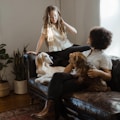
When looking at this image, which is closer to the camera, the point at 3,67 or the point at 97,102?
the point at 97,102

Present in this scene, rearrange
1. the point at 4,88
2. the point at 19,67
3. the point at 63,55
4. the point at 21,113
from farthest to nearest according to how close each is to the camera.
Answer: the point at 19,67
the point at 4,88
the point at 63,55
the point at 21,113

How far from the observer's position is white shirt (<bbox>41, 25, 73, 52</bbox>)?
11.5ft

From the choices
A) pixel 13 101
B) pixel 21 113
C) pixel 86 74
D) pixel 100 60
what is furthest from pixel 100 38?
pixel 13 101

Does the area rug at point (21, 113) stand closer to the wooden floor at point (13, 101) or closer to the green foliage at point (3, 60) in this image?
the wooden floor at point (13, 101)

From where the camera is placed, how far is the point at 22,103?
3.59m

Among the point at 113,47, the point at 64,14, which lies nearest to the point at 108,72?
the point at 113,47

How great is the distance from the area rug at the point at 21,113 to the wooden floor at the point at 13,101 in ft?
0.47

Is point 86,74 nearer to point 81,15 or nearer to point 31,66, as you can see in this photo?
point 31,66

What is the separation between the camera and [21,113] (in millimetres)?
3170

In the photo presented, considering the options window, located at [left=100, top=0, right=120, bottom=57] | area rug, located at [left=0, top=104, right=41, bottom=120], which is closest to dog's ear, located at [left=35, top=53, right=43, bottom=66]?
area rug, located at [left=0, top=104, right=41, bottom=120]

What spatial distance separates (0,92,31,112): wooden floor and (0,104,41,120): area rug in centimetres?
14

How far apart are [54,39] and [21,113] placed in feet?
3.66

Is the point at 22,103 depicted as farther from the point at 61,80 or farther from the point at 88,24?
the point at 88,24

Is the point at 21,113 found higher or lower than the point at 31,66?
lower
